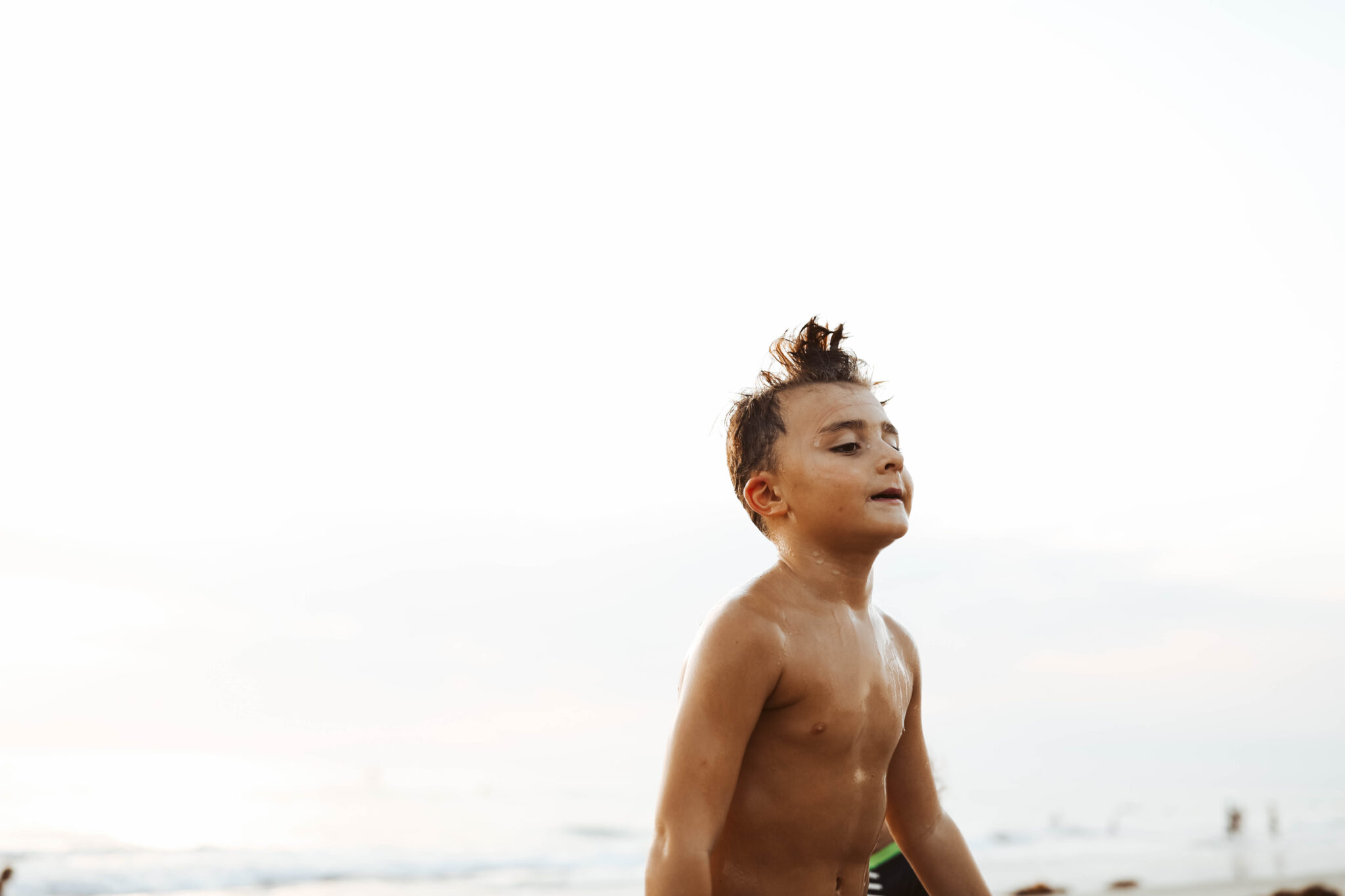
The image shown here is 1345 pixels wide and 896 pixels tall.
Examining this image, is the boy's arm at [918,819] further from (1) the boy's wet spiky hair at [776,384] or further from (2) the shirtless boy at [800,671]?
(1) the boy's wet spiky hair at [776,384]

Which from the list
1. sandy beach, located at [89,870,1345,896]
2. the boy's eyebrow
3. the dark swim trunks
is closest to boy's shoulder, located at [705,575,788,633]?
the boy's eyebrow

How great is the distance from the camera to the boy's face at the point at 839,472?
2.28 meters

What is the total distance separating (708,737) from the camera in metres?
2.12

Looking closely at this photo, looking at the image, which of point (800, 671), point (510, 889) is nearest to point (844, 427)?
point (800, 671)

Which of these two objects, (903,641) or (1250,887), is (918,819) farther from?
(1250,887)

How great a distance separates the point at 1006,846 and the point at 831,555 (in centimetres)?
1335

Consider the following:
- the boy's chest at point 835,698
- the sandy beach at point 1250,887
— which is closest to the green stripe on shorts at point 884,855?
the boy's chest at point 835,698

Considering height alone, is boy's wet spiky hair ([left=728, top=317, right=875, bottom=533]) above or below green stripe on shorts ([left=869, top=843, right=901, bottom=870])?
above

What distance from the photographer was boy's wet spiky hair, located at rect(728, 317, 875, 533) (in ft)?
7.95

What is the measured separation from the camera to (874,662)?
7.77 ft

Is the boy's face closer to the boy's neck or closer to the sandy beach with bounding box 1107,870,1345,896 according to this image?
the boy's neck

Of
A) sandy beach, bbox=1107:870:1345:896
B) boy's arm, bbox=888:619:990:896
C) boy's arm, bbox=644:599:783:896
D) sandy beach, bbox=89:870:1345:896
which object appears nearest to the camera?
boy's arm, bbox=644:599:783:896

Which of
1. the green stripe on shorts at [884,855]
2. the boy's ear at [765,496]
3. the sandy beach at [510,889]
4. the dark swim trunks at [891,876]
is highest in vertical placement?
the boy's ear at [765,496]

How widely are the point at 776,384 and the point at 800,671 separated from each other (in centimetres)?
63
